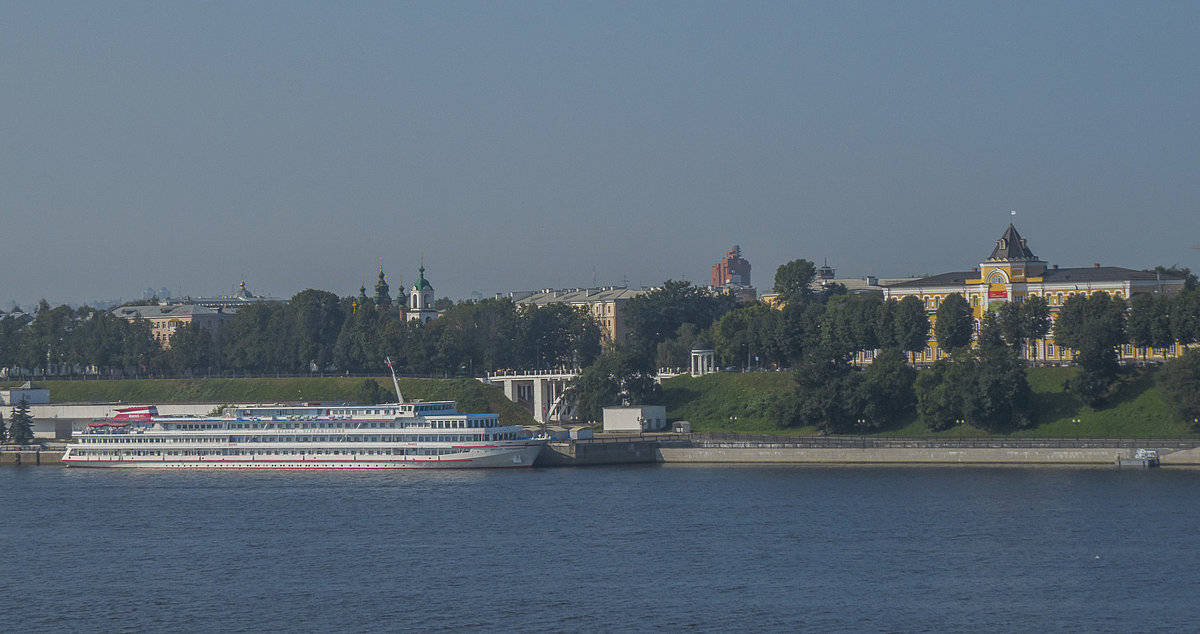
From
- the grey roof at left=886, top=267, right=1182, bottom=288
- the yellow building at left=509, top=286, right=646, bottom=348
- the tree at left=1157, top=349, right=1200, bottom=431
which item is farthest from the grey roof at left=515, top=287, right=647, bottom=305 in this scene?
the tree at left=1157, top=349, right=1200, bottom=431

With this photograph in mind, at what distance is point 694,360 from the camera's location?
407 ft

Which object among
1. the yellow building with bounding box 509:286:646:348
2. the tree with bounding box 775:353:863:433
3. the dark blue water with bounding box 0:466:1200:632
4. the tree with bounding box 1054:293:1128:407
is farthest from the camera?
the yellow building with bounding box 509:286:646:348

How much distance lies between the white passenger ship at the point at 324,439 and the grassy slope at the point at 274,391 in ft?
88.0

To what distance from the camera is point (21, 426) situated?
123 meters

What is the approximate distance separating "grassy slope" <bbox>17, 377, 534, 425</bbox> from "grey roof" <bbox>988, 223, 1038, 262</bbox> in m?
38.1

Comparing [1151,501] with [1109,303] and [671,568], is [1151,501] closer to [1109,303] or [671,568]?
[671,568]

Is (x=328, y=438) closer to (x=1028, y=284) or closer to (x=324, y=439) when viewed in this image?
(x=324, y=439)

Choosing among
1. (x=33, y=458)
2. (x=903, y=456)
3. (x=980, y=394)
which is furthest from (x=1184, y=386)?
(x=33, y=458)

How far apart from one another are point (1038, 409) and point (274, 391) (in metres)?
71.3

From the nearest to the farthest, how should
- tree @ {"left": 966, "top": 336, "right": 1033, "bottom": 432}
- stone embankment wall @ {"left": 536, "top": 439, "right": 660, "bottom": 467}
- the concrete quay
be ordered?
the concrete quay → tree @ {"left": 966, "top": 336, "right": 1033, "bottom": 432} → stone embankment wall @ {"left": 536, "top": 439, "right": 660, "bottom": 467}

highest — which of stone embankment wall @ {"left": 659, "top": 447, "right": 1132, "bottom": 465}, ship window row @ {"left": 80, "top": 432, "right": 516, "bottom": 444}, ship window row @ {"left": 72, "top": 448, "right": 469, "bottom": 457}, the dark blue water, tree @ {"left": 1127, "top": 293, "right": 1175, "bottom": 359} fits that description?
tree @ {"left": 1127, "top": 293, "right": 1175, "bottom": 359}

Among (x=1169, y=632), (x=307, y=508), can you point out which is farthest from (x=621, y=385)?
(x=1169, y=632)

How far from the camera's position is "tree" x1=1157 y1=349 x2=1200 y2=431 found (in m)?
92.1

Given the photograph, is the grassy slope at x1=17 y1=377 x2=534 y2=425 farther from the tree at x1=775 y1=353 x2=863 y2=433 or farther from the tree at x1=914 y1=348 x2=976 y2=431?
the tree at x1=914 y1=348 x2=976 y2=431
